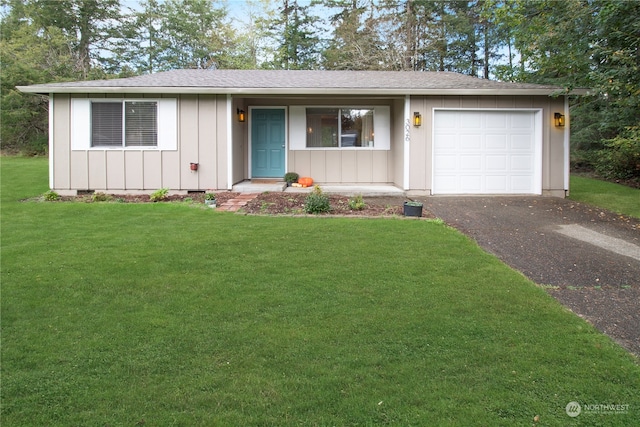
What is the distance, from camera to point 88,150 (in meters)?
10.1

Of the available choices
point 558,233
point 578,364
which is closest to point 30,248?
point 578,364

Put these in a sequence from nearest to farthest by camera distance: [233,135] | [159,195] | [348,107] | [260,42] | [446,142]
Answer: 1. [159,195]
2. [446,142]
3. [233,135]
4. [348,107]
5. [260,42]

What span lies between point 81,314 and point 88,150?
782 centimetres

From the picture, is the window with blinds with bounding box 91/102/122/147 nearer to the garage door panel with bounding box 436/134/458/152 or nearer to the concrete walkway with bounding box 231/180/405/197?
the concrete walkway with bounding box 231/180/405/197

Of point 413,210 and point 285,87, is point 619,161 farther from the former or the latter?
point 285,87

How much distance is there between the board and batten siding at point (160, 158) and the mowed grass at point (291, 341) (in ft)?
16.0

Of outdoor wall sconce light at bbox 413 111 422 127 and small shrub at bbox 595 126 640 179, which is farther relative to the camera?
small shrub at bbox 595 126 640 179

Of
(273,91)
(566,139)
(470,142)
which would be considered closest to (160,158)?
(273,91)

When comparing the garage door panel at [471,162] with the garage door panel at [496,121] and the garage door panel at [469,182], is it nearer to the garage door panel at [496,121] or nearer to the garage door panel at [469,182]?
the garage door panel at [469,182]

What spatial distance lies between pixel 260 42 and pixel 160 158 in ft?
60.8

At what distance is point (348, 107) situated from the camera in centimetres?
1176

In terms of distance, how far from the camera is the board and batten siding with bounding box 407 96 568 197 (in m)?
10.2

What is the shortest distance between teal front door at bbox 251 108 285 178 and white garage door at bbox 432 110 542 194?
165 inches

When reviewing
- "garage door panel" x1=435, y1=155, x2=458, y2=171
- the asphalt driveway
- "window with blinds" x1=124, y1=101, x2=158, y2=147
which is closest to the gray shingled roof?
"window with blinds" x1=124, y1=101, x2=158, y2=147
